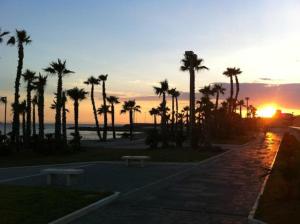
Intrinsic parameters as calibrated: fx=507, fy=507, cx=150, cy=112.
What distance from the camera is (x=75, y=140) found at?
37.3 m

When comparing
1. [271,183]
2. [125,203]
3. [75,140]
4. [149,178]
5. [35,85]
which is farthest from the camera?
[35,85]

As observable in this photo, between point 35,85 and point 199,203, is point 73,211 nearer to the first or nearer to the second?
point 199,203

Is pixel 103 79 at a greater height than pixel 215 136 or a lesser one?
greater

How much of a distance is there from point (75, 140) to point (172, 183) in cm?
2200

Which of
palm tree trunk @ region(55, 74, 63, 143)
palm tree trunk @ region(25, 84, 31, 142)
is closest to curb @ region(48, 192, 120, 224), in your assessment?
palm tree trunk @ region(55, 74, 63, 143)

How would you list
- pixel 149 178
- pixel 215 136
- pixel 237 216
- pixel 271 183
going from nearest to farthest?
pixel 237 216
pixel 271 183
pixel 149 178
pixel 215 136

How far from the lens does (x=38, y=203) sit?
11055 millimetres

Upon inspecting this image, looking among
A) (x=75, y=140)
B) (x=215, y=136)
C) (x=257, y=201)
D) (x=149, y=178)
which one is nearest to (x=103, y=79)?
(x=215, y=136)

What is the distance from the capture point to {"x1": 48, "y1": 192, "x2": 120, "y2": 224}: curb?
31.5ft

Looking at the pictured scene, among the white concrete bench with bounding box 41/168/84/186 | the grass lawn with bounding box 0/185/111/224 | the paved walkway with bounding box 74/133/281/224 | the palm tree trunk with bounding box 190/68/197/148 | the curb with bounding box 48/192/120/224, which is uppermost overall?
the palm tree trunk with bounding box 190/68/197/148

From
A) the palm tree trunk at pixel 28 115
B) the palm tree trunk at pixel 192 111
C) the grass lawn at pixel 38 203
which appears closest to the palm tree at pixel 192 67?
the palm tree trunk at pixel 192 111

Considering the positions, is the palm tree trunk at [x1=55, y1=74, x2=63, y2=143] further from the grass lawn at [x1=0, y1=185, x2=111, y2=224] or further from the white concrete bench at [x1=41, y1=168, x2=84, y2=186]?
the grass lawn at [x1=0, y1=185, x2=111, y2=224]

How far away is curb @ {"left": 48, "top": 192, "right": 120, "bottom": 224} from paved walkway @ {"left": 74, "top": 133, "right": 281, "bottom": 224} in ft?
0.47

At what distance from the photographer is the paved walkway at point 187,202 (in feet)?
33.9
